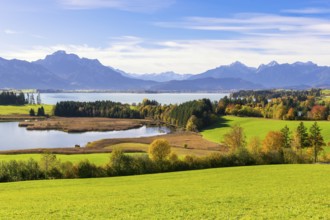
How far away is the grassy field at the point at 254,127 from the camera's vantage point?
12581 cm

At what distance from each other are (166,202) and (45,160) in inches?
1409

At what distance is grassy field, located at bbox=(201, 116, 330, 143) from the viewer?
413 ft

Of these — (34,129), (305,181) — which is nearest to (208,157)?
(305,181)

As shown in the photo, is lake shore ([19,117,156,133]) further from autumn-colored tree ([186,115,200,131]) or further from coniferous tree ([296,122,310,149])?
coniferous tree ([296,122,310,149])

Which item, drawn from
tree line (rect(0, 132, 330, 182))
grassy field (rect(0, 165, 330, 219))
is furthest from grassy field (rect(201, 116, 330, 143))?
grassy field (rect(0, 165, 330, 219))

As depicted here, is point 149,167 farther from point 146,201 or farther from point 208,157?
point 146,201

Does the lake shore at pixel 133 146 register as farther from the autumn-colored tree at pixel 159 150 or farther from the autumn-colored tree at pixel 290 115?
the autumn-colored tree at pixel 290 115

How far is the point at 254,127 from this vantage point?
468 ft

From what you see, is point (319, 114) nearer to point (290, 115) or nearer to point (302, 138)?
point (290, 115)

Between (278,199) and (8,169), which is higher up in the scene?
(278,199)

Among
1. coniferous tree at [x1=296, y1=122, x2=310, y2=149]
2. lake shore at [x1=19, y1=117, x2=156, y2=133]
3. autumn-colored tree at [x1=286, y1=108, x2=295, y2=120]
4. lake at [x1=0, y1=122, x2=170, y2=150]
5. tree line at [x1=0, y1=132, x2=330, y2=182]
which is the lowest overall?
lake at [x1=0, y1=122, x2=170, y2=150]

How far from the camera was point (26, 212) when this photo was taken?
84.4ft

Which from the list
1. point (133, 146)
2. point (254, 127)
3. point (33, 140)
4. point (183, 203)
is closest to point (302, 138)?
point (133, 146)

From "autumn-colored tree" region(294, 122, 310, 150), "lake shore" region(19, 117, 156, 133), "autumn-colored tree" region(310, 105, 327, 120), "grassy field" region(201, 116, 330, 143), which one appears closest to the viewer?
"autumn-colored tree" region(294, 122, 310, 150)
